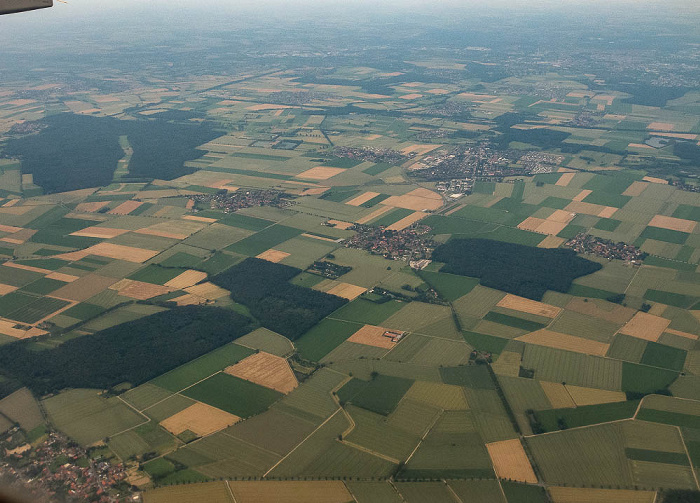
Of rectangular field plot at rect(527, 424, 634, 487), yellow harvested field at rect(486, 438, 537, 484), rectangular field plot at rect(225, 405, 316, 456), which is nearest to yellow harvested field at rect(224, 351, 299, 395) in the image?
rectangular field plot at rect(225, 405, 316, 456)

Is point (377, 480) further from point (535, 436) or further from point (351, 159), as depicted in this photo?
point (351, 159)

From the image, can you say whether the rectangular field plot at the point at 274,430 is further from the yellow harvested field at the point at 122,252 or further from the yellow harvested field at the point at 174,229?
the yellow harvested field at the point at 174,229

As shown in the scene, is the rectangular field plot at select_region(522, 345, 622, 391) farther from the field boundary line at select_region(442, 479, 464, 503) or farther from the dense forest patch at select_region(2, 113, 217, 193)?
the dense forest patch at select_region(2, 113, 217, 193)

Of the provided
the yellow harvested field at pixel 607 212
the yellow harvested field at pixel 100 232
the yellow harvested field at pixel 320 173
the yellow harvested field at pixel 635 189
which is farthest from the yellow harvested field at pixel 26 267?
the yellow harvested field at pixel 635 189

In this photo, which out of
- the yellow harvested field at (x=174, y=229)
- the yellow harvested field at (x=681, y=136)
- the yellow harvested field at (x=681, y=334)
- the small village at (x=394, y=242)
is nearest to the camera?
the yellow harvested field at (x=681, y=334)

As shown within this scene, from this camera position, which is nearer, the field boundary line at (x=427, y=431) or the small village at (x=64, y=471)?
the small village at (x=64, y=471)

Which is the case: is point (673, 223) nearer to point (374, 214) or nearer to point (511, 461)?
point (374, 214)

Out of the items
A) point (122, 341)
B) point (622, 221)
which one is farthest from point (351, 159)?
point (122, 341)
